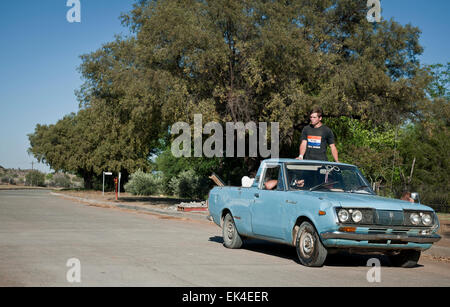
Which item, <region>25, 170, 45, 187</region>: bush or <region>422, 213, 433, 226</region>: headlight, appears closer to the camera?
<region>422, 213, 433, 226</region>: headlight

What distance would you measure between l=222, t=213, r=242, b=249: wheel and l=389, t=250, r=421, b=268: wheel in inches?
121

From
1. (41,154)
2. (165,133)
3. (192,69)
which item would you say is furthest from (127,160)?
(192,69)

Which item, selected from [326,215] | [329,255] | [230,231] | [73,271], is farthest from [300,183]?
[73,271]

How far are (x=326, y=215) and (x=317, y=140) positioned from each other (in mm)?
3161

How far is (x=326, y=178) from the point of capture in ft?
31.8

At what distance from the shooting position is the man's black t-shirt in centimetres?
1109

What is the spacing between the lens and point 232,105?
80.4 feet

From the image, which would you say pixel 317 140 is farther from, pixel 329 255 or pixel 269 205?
pixel 329 255

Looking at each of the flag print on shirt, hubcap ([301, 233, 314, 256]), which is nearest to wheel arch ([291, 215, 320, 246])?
hubcap ([301, 233, 314, 256])

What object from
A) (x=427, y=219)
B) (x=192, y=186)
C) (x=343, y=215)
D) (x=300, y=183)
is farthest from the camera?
(x=192, y=186)

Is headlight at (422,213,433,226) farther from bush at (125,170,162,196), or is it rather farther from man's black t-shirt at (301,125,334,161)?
bush at (125,170,162,196)

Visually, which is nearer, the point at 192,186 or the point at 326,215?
the point at 326,215

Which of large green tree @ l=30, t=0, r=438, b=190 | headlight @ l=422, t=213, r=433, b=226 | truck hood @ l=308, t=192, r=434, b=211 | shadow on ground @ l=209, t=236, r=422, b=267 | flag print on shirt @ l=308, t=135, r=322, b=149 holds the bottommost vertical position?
shadow on ground @ l=209, t=236, r=422, b=267
